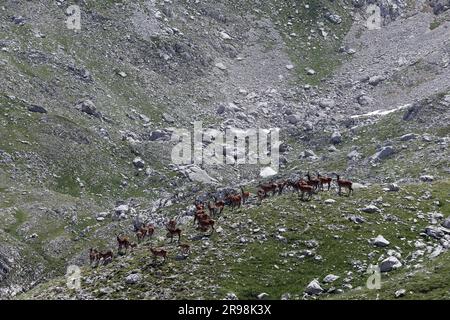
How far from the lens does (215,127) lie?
360 feet

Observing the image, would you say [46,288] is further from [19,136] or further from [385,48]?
[385,48]

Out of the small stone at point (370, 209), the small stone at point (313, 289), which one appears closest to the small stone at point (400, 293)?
the small stone at point (313, 289)

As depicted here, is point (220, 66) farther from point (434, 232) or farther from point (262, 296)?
point (262, 296)

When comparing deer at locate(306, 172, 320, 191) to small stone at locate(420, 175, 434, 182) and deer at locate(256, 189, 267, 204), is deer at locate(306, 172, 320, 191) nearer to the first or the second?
deer at locate(256, 189, 267, 204)

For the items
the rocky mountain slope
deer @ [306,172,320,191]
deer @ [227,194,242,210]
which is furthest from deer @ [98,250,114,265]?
deer @ [306,172,320,191]

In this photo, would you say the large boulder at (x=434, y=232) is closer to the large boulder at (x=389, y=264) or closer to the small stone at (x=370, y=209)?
the small stone at (x=370, y=209)

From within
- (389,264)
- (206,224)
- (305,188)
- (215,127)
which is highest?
(215,127)

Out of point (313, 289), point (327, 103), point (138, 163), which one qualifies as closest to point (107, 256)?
point (313, 289)

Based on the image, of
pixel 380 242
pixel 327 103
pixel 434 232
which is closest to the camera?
pixel 380 242

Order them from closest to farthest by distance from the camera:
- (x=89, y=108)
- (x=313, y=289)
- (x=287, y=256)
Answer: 1. (x=313, y=289)
2. (x=287, y=256)
3. (x=89, y=108)

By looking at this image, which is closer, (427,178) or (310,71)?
(427,178)

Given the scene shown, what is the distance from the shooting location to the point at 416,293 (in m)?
41.8

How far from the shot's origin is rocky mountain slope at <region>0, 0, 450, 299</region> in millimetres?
50531

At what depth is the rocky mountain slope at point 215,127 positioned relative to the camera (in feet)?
166
